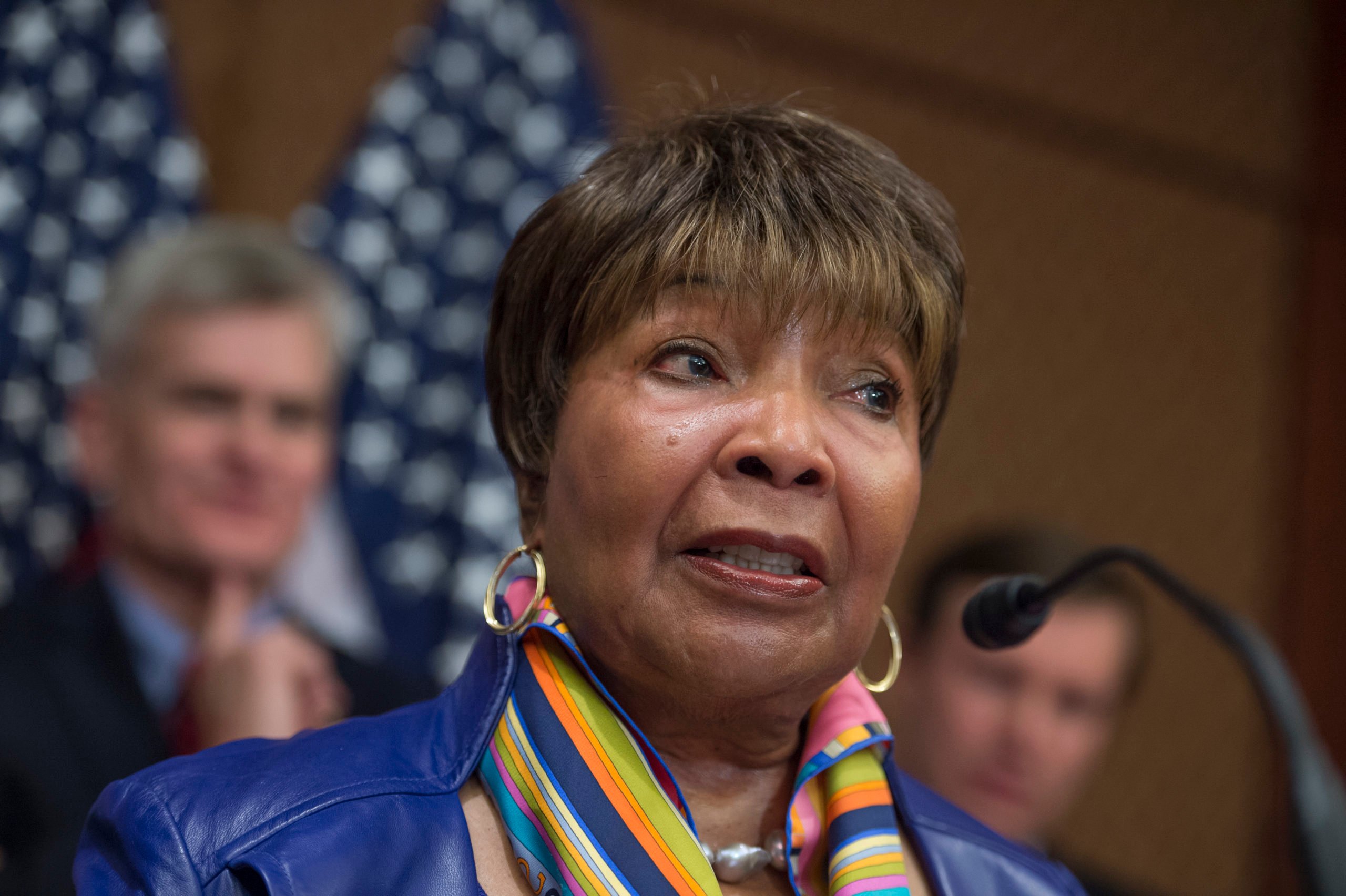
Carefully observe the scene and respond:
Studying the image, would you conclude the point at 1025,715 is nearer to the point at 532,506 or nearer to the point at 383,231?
the point at 532,506

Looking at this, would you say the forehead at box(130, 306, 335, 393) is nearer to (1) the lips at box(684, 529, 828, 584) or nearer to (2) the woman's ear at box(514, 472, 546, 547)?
(2) the woman's ear at box(514, 472, 546, 547)

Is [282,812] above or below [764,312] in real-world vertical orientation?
below

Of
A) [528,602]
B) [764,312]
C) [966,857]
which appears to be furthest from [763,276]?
[966,857]

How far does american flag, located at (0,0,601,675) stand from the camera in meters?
2.40

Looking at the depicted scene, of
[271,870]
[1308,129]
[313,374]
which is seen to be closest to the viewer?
[271,870]

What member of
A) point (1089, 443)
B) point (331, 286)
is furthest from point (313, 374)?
point (1089, 443)

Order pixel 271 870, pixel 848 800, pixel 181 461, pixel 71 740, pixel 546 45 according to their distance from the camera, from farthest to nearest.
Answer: pixel 546 45 → pixel 181 461 → pixel 71 740 → pixel 848 800 → pixel 271 870

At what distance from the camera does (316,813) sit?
3.33ft

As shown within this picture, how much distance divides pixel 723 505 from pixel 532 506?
0.84 feet

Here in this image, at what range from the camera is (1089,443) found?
372cm

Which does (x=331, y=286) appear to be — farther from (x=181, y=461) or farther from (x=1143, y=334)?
(x=1143, y=334)

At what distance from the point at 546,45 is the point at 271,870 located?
235 cm

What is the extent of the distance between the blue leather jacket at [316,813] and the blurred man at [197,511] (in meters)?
0.97

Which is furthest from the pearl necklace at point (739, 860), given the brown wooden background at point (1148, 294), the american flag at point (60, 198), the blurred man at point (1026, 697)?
the brown wooden background at point (1148, 294)
